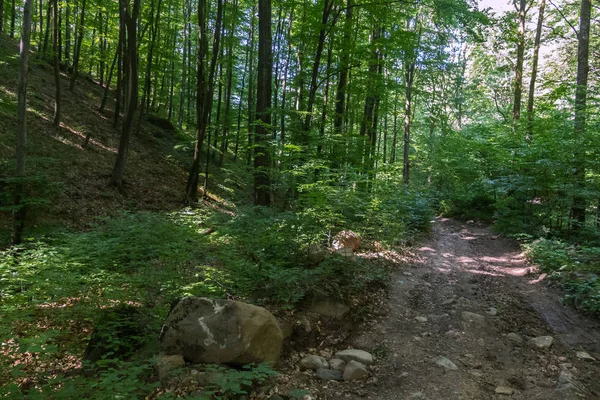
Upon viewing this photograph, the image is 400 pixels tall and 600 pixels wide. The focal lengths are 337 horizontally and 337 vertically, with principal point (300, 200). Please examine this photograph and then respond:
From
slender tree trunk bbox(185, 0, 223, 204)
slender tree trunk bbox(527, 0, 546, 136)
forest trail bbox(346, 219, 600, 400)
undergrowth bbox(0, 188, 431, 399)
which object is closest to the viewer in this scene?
undergrowth bbox(0, 188, 431, 399)

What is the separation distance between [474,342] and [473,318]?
69cm

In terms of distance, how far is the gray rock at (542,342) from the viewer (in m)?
4.54

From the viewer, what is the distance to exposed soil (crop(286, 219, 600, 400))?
3.68m

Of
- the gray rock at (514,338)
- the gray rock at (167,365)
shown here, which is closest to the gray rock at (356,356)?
the gray rock at (167,365)

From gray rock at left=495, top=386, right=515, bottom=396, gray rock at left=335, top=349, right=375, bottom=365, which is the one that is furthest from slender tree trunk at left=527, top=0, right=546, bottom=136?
gray rock at left=335, top=349, right=375, bottom=365

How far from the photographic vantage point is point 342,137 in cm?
961

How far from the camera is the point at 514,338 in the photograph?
4762 millimetres

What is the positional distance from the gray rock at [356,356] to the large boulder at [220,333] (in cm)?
85

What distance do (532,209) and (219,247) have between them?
989cm

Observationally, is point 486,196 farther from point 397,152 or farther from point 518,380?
point 397,152

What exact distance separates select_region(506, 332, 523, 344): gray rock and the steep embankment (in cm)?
873

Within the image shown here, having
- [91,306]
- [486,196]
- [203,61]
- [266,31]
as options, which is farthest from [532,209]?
[203,61]

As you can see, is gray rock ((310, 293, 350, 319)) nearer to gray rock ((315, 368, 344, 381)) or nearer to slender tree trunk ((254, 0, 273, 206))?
gray rock ((315, 368, 344, 381))

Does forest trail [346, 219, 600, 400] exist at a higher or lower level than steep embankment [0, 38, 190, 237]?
lower
